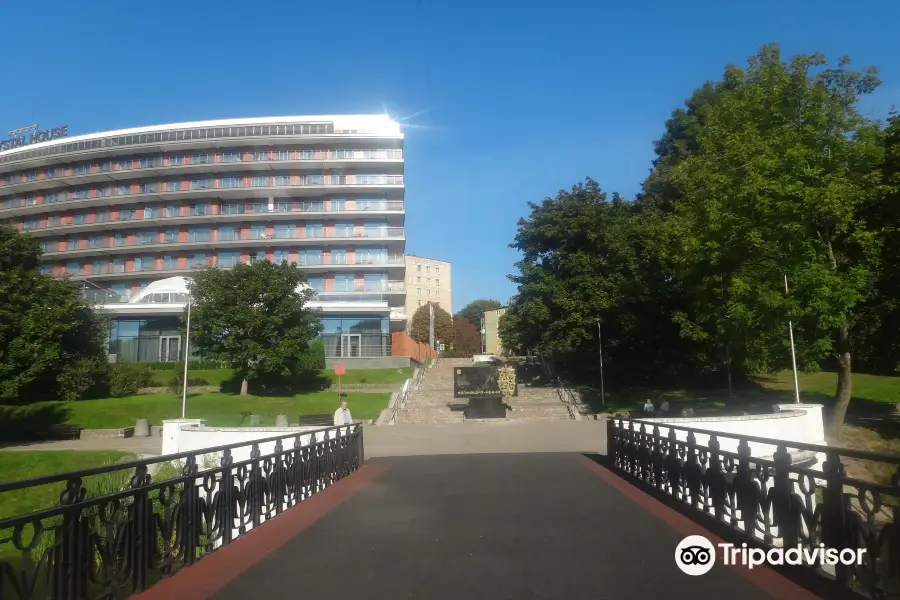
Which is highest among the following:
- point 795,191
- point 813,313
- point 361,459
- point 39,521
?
point 795,191

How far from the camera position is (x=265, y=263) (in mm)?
43531

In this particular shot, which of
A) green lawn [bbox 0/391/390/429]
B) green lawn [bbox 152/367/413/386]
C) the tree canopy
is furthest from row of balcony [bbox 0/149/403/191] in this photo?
the tree canopy

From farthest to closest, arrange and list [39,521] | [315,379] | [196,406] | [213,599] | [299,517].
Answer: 1. [315,379]
2. [196,406]
3. [299,517]
4. [213,599]
5. [39,521]

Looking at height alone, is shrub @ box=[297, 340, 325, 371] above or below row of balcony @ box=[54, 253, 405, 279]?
below

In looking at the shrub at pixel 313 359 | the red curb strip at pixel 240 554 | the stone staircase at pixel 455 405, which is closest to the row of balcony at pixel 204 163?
the shrub at pixel 313 359

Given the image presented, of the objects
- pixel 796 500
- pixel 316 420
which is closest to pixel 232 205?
pixel 316 420

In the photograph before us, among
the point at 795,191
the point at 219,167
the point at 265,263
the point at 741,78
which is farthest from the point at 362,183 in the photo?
the point at 795,191

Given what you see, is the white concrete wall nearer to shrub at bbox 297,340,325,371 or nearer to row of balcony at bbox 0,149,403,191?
shrub at bbox 297,340,325,371

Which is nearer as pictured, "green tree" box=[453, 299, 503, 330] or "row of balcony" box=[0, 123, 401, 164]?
"row of balcony" box=[0, 123, 401, 164]

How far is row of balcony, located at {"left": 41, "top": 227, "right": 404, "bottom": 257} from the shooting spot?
63.8 m

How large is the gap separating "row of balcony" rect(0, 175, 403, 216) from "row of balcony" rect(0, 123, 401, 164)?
381 centimetres

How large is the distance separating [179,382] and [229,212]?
28181 mm

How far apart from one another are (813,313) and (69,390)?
118ft

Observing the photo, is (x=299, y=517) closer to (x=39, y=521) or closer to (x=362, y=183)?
(x=39, y=521)
